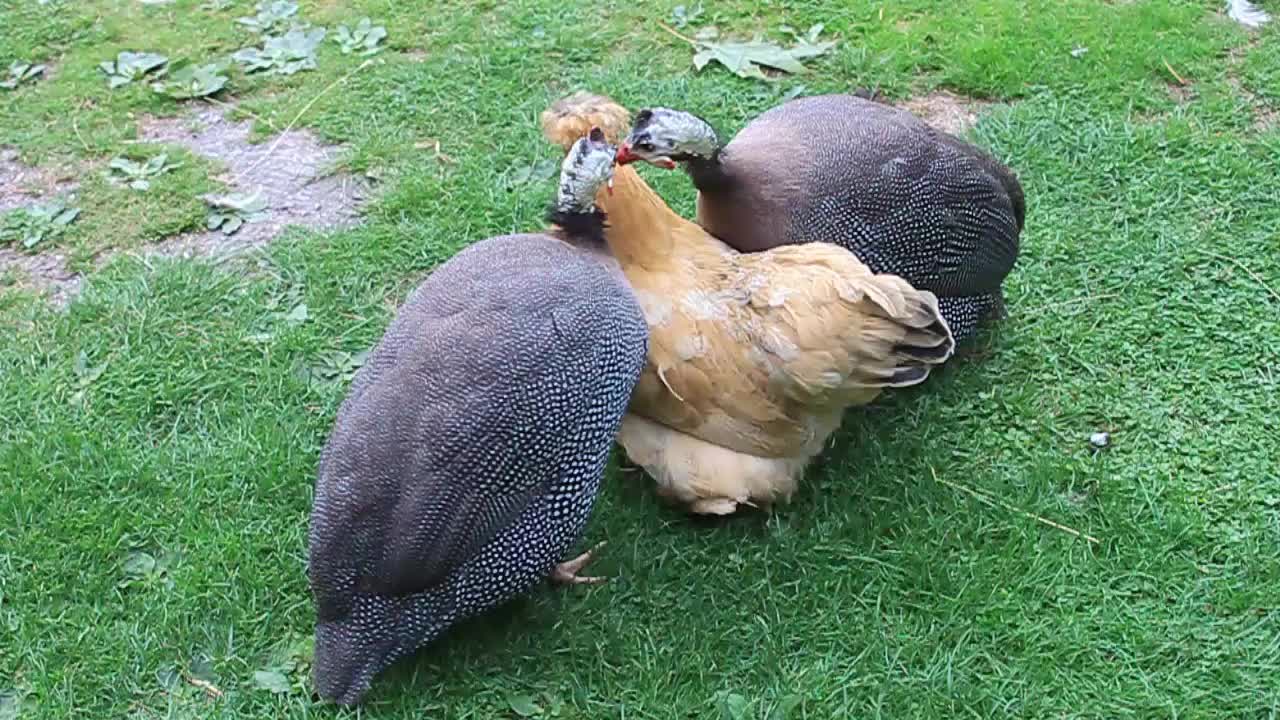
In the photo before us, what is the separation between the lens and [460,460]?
2492mm

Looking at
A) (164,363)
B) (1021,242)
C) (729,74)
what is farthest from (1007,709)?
(729,74)

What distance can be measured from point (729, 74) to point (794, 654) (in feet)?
8.18

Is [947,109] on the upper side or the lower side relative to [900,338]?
lower

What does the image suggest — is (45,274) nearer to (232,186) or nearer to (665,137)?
(232,186)

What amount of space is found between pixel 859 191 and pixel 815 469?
67 cm

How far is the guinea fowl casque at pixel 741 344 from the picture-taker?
2711 millimetres

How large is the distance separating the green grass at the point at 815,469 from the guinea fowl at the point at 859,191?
0.35 m

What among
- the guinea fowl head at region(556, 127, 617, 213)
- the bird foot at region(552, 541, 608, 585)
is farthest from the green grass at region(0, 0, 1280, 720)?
the guinea fowl head at region(556, 127, 617, 213)

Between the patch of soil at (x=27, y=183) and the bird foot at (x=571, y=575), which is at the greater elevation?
the bird foot at (x=571, y=575)

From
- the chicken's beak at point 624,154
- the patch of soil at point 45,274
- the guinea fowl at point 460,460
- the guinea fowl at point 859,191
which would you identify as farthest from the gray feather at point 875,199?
the patch of soil at point 45,274

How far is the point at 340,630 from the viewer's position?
102 inches

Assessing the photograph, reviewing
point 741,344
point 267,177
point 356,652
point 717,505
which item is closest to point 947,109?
point 741,344

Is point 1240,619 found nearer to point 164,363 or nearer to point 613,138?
point 613,138

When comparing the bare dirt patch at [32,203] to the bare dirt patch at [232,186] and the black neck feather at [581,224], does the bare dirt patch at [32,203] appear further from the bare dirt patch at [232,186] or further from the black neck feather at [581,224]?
the black neck feather at [581,224]
